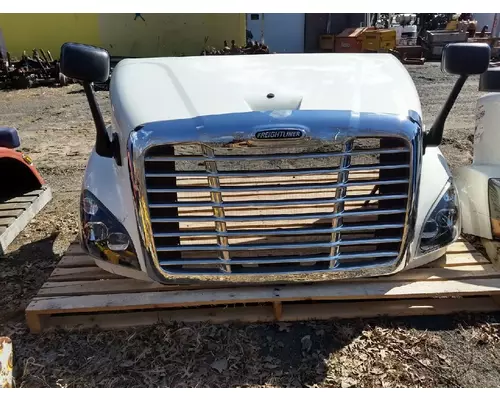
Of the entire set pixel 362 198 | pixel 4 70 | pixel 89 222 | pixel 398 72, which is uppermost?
pixel 398 72

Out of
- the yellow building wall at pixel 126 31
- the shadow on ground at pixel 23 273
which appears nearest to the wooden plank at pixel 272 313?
the shadow on ground at pixel 23 273

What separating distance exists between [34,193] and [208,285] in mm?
2880

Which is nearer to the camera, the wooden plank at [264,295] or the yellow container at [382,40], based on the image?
the wooden plank at [264,295]

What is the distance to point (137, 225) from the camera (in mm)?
2781

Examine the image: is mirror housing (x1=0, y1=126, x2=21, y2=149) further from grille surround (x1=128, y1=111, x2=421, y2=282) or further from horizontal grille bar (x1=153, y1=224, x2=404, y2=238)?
horizontal grille bar (x1=153, y1=224, x2=404, y2=238)

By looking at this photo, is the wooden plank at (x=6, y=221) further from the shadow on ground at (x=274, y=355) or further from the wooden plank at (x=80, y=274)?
the shadow on ground at (x=274, y=355)

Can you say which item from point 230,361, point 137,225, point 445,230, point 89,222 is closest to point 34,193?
point 89,222

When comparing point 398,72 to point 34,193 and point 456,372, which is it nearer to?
point 456,372

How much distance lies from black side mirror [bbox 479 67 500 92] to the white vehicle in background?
64 cm

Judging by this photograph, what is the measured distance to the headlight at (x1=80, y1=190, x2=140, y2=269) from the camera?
9.50 feet

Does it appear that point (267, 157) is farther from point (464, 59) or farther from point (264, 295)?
point (464, 59)

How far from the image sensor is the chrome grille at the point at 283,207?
8.57 ft

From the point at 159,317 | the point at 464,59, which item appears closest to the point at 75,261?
the point at 159,317

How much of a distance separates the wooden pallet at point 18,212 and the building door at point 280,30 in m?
17.0
